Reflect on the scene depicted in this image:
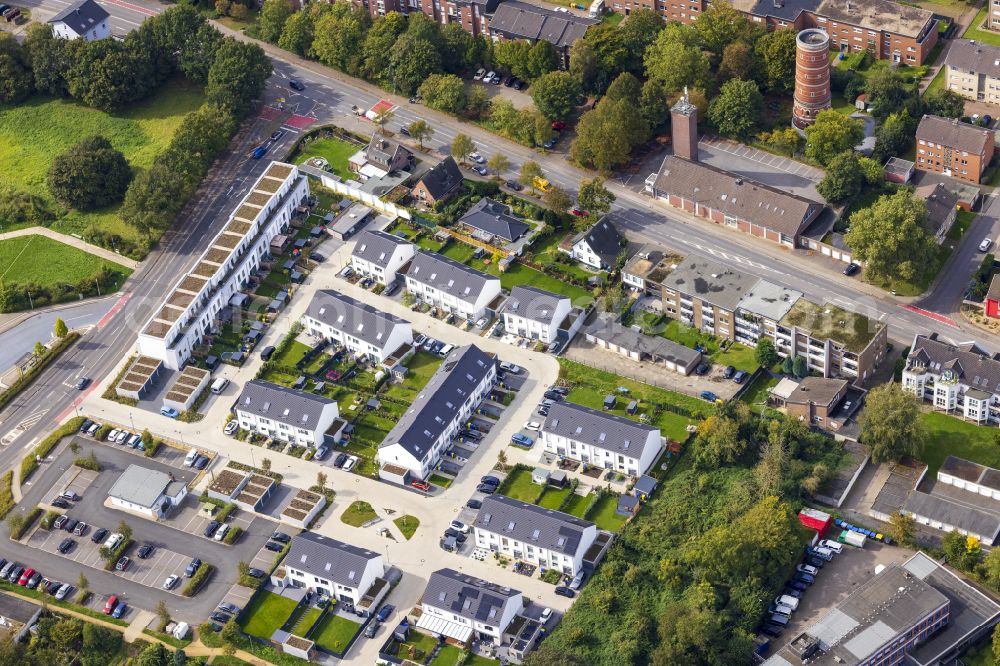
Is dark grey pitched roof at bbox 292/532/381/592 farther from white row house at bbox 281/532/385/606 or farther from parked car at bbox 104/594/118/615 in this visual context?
parked car at bbox 104/594/118/615

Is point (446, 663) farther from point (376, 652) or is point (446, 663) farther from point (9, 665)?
point (9, 665)

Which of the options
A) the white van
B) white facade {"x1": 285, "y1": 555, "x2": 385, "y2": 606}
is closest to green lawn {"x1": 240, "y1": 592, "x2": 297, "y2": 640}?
white facade {"x1": 285, "y1": 555, "x2": 385, "y2": 606}

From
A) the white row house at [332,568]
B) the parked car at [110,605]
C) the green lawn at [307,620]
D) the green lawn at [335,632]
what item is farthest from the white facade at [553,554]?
the parked car at [110,605]

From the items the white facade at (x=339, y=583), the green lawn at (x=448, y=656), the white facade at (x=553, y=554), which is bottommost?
the green lawn at (x=448, y=656)

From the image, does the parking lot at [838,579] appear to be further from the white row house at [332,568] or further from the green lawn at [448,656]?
the white row house at [332,568]

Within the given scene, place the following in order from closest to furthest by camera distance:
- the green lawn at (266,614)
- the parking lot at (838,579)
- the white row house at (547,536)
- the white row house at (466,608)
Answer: the white row house at (466,608) < the parking lot at (838,579) < the green lawn at (266,614) < the white row house at (547,536)

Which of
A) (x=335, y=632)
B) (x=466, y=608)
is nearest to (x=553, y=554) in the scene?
(x=466, y=608)
